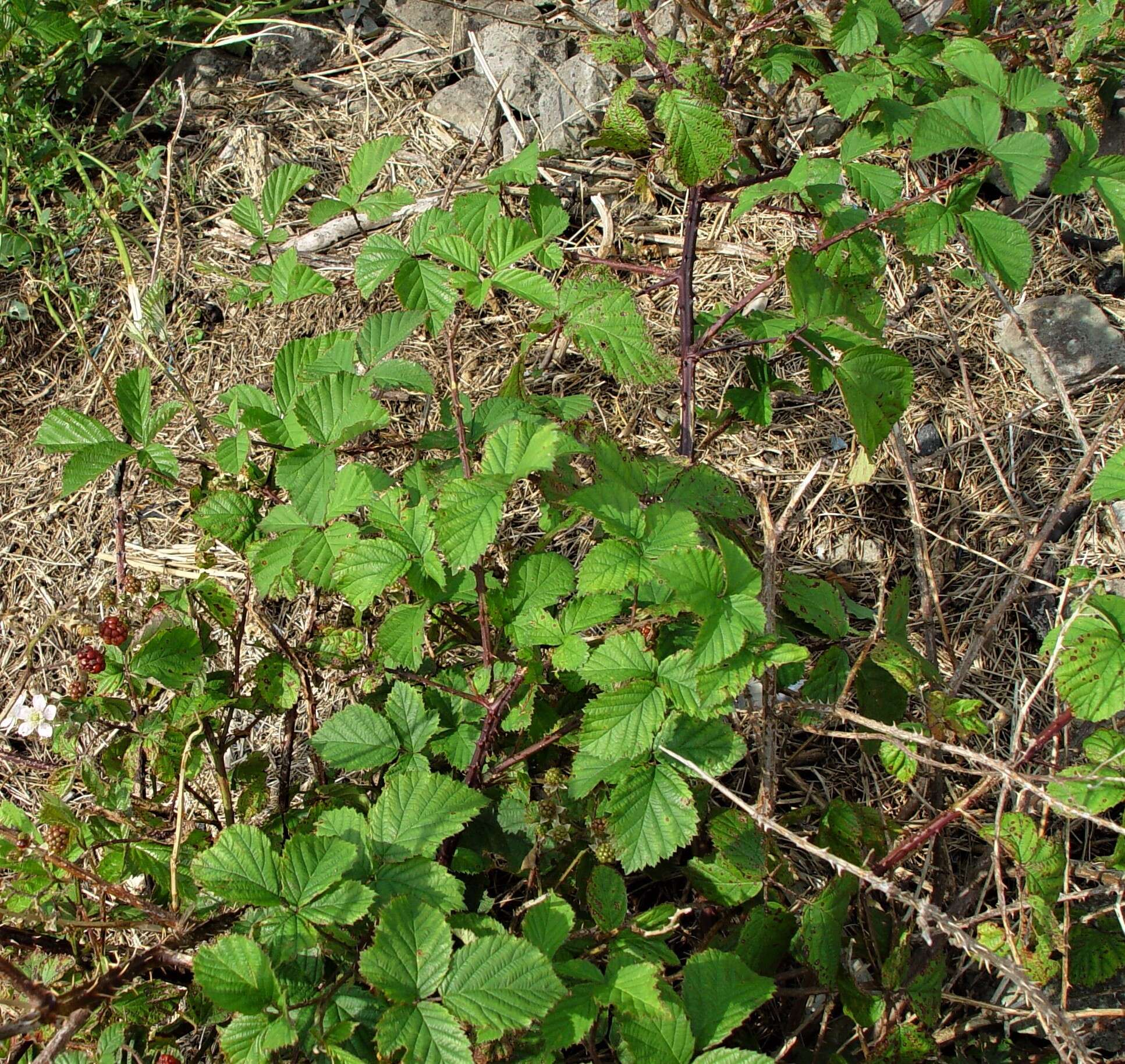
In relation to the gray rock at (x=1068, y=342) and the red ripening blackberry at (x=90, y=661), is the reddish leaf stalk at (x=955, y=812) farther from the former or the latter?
the red ripening blackberry at (x=90, y=661)

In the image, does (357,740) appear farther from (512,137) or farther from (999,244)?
(512,137)

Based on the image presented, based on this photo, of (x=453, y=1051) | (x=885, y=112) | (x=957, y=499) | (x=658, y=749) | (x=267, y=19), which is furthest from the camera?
→ (x=267, y=19)

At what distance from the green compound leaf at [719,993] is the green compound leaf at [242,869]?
1.93 ft

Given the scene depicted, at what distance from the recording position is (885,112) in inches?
73.9

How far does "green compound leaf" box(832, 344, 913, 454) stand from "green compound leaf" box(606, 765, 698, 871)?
0.69m

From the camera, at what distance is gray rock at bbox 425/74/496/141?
3.00 meters

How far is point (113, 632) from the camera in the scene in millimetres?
1625

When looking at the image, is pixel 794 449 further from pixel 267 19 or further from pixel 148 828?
pixel 267 19

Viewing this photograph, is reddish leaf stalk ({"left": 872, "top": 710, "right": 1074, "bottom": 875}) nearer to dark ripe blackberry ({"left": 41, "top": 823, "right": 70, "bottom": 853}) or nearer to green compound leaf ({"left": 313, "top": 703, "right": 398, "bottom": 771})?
green compound leaf ({"left": 313, "top": 703, "right": 398, "bottom": 771})

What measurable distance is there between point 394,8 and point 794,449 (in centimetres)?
214

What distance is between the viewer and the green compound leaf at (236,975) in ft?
3.90

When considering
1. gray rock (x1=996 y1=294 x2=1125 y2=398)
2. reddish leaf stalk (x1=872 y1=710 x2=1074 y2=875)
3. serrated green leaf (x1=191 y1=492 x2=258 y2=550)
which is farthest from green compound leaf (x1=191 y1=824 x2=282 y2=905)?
gray rock (x1=996 y1=294 x2=1125 y2=398)

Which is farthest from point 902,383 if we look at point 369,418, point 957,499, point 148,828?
point 148,828

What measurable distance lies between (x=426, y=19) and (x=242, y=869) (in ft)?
9.65
